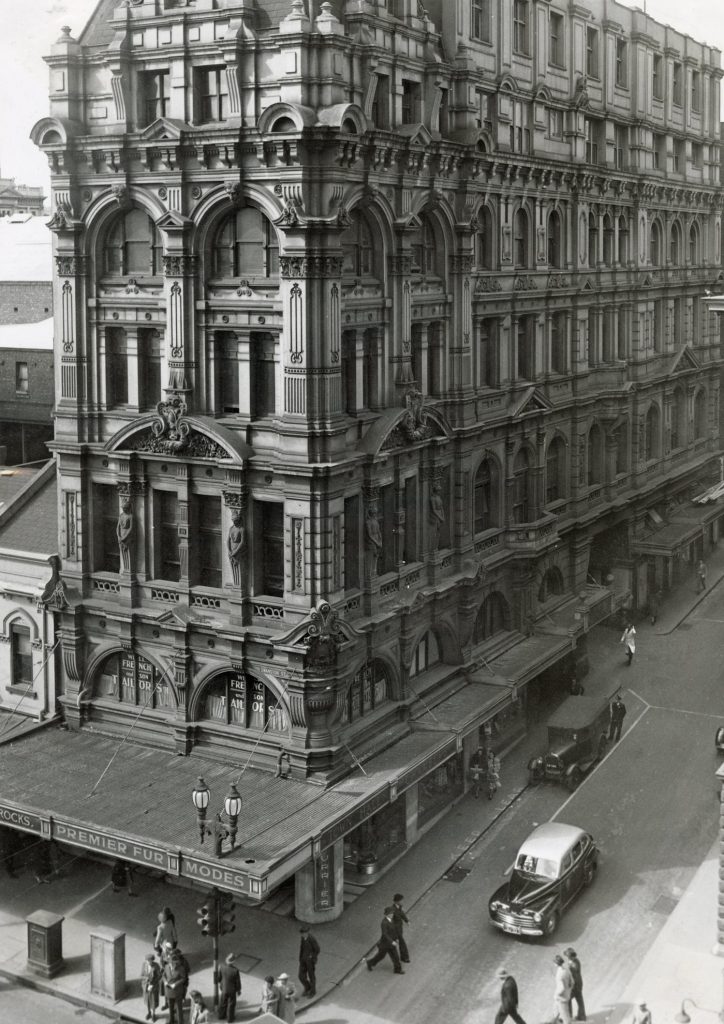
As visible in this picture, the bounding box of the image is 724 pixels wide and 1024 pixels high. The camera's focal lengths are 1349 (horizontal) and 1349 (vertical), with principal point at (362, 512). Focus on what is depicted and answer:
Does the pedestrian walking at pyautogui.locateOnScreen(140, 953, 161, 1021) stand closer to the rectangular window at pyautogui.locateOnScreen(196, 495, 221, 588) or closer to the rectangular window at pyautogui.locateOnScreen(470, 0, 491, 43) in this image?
the rectangular window at pyautogui.locateOnScreen(196, 495, 221, 588)

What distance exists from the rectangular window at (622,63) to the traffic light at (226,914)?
39923mm

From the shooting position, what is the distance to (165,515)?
38.7m

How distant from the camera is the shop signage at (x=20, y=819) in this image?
3400 cm

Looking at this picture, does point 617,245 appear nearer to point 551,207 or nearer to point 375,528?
point 551,207

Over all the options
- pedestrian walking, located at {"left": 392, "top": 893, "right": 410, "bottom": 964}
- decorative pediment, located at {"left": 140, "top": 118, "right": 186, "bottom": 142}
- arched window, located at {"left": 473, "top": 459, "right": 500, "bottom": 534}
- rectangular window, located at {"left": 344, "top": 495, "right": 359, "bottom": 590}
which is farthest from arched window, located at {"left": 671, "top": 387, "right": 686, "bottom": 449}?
pedestrian walking, located at {"left": 392, "top": 893, "right": 410, "bottom": 964}

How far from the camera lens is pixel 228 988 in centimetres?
3083

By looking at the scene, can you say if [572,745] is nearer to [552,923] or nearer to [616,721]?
[616,721]

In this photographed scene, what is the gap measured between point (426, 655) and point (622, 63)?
30440 millimetres

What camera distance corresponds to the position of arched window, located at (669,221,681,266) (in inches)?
2667

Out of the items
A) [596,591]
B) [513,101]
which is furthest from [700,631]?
[513,101]

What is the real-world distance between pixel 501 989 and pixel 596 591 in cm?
2620

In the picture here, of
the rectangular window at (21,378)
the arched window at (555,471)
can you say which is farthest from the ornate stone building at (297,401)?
the rectangular window at (21,378)

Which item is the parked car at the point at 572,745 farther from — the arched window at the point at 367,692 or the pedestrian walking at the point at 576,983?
the pedestrian walking at the point at 576,983

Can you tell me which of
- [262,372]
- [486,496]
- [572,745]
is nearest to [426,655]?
[572,745]
